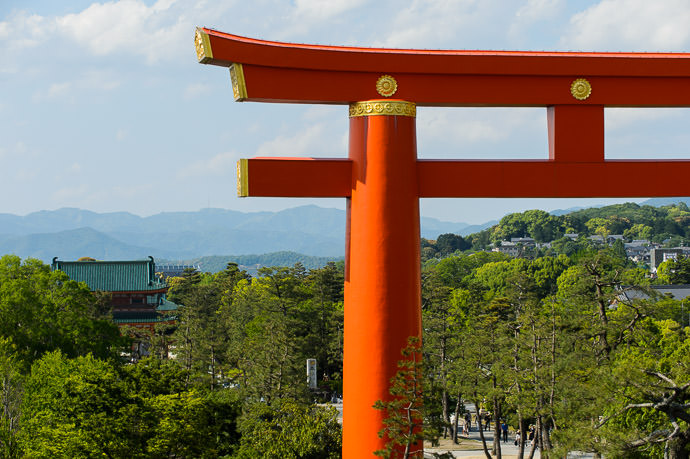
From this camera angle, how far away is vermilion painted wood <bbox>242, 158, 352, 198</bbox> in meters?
12.7

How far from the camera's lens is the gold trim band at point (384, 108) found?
12.9m

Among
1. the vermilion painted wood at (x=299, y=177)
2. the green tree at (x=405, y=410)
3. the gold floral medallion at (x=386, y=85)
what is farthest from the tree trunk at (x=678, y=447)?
the gold floral medallion at (x=386, y=85)

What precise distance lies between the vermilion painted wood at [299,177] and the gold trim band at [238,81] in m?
1.00

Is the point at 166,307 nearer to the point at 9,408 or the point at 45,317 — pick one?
the point at 45,317

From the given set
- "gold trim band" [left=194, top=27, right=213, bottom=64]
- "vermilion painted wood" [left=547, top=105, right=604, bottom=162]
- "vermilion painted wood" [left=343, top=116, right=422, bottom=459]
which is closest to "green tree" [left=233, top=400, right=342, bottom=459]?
"vermilion painted wood" [left=343, top=116, right=422, bottom=459]

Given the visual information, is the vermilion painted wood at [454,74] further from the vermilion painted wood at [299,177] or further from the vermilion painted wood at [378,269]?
the vermilion painted wood at [299,177]

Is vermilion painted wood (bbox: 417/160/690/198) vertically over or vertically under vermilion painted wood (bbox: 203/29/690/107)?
under

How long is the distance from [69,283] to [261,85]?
17.5 meters

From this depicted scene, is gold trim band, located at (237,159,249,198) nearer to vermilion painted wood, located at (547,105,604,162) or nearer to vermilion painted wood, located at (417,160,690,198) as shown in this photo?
vermilion painted wood, located at (417,160,690,198)

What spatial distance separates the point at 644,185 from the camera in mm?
13438

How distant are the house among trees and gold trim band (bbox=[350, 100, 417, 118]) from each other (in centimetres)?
3862

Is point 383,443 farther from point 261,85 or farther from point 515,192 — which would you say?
point 261,85

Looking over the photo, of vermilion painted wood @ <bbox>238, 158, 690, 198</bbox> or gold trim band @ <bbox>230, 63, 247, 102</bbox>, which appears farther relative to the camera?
vermilion painted wood @ <bbox>238, 158, 690, 198</bbox>

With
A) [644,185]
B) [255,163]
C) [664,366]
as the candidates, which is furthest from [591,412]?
[255,163]
